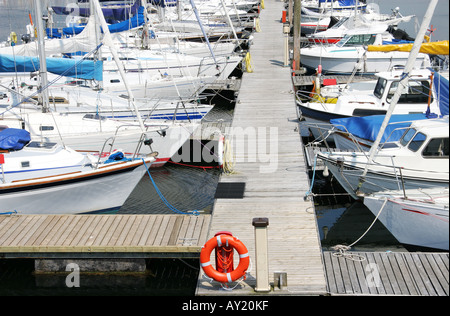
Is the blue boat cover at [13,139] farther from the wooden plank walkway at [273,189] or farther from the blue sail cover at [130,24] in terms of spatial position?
the blue sail cover at [130,24]

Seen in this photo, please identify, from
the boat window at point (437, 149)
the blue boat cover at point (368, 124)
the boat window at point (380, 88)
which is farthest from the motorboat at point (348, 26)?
the boat window at point (437, 149)

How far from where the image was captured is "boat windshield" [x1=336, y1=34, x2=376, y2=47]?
101ft

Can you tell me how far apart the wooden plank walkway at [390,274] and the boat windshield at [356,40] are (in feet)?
72.0

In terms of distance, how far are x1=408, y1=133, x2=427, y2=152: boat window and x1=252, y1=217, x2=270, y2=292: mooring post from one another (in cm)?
504

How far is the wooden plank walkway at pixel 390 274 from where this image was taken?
31.9 ft

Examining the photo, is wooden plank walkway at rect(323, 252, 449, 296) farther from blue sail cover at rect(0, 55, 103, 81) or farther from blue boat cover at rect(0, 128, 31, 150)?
blue sail cover at rect(0, 55, 103, 81)

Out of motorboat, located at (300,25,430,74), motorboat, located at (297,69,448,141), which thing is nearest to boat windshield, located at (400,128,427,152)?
motorboat, located at (297,69,448,141)

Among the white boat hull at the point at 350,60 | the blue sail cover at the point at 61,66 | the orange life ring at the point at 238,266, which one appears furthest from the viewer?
the white boat hull at the point at 350,60

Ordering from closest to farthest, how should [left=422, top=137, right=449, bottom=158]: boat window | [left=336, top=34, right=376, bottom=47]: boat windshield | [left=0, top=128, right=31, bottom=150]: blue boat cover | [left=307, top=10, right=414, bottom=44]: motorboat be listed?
[left=422, top=137, right=449, bottom=158]: boat window, [left=0, top=128, right=31, bottom=150]: blue boat cover, [left=336, top=34, right=376, bottom=47]: boat windshield, [left=307, top=10, right=414, bottom=44]: motorboat

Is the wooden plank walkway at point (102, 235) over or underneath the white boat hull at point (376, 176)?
underneath
